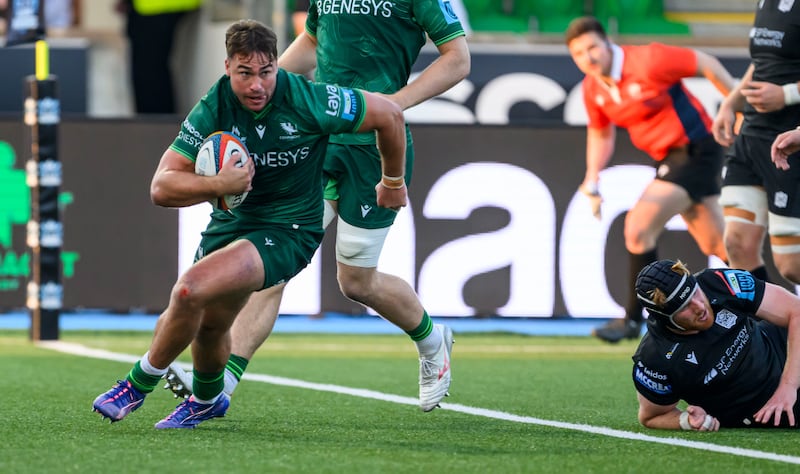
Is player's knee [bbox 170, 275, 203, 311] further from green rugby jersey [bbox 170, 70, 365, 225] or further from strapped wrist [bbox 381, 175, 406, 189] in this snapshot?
strapped wrist [bbox 381, 175, 406, 189]

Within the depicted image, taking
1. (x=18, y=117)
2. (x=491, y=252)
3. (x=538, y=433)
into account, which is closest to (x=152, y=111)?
(x=18, y=117)

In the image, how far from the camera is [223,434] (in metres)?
5.57

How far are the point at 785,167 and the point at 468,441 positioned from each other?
230 centimetres

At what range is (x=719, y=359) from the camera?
578 cm

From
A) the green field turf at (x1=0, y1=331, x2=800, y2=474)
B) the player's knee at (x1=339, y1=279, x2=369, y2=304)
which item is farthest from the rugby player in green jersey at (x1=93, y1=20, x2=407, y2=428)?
the player's knee at (x1=339, y1=279, x2=369, y2=304)

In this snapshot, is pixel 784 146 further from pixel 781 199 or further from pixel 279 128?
pixel 279 128

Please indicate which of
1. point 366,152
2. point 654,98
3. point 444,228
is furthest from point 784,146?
point 444,228

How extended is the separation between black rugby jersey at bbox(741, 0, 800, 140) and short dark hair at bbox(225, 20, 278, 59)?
2960 mm

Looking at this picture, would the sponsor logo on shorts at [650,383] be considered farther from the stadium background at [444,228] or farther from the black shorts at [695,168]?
the stadium background at [444,228]

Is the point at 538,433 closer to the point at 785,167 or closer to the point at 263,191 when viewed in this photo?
the point at 263,191

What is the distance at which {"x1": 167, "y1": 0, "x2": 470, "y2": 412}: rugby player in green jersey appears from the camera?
246 inches

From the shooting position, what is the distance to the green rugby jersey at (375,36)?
20.6ft

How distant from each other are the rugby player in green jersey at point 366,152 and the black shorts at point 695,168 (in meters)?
3.78

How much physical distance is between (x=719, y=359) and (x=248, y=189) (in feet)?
6.25
